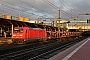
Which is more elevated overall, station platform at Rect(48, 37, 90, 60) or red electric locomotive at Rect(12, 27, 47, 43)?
red electric locomotive at Rect(12, 27, 47, 43)

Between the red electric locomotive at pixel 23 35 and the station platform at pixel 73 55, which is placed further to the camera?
the red electric locomotive at pixel 23 35

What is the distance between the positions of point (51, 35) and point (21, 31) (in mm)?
16603

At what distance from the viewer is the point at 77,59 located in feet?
42.9

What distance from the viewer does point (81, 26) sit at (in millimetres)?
107938

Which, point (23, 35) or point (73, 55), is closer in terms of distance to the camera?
point (73, 55)

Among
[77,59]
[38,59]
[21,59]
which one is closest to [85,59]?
[77,59]

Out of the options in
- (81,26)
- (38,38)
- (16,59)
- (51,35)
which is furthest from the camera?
(81,26)

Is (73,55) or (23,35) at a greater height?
(23,35)

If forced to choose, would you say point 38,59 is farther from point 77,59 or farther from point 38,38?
point 38,38

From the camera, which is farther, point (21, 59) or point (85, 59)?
point (21, 59)

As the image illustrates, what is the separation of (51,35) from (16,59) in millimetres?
37694

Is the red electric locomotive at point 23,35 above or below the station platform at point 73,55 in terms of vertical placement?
above

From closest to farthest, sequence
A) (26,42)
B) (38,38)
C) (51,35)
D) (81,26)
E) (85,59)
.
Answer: (85,59) < (26,42) < (38,38) < (51,35) < (81,26)

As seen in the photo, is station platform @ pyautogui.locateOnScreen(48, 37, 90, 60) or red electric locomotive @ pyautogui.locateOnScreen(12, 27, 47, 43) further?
red electric locomotive @ pyautogui.locateOnScreen(12, 27, 47, 43)
